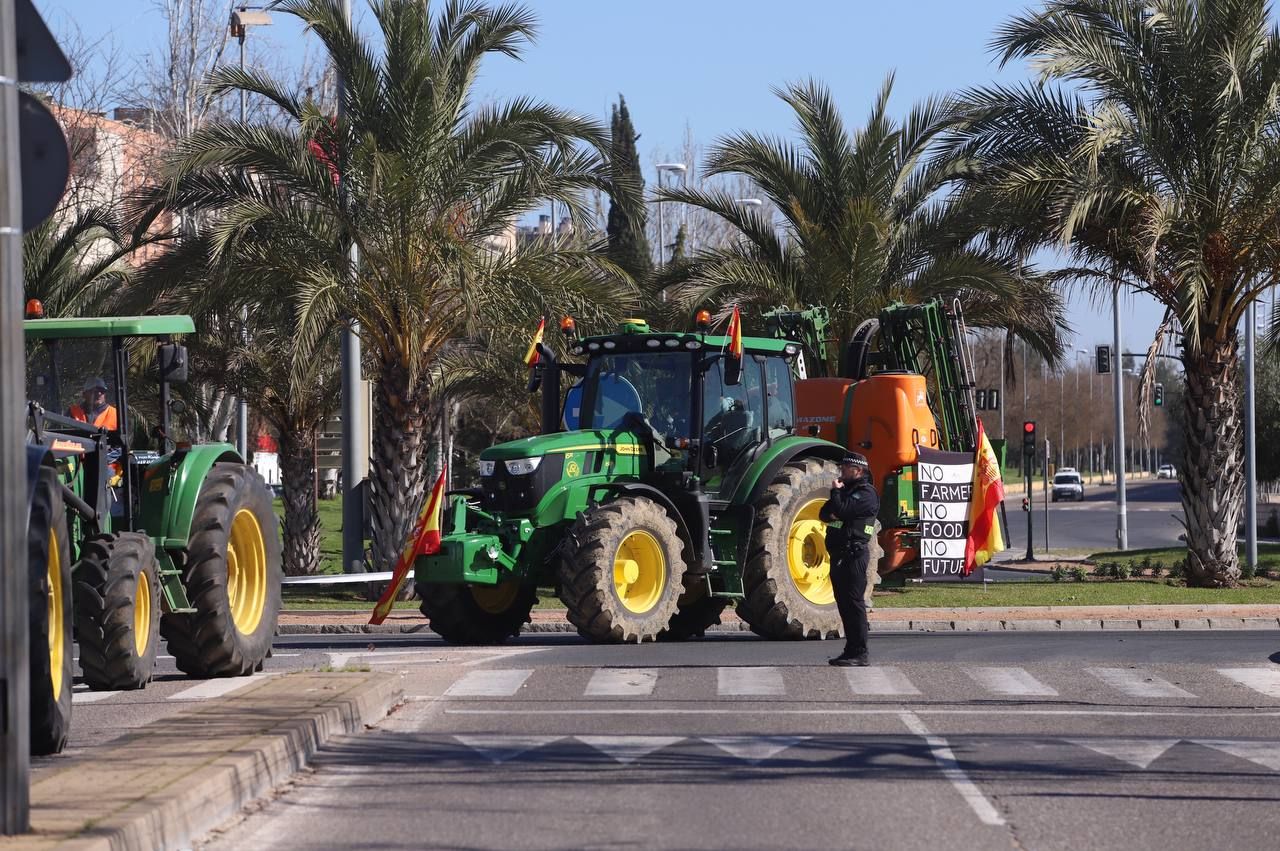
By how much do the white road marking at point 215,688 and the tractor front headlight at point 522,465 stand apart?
4114 mm

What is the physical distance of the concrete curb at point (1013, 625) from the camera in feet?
67.7

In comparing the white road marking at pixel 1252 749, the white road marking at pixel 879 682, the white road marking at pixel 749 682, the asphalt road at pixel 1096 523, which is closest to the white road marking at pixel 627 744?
the white road marking at pixel 749 682

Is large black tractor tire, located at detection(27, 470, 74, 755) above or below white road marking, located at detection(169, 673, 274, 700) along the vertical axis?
above

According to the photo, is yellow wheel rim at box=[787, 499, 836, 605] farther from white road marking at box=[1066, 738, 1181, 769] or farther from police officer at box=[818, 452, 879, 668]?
white road marking at box=[1066, 738, 1181, 769]

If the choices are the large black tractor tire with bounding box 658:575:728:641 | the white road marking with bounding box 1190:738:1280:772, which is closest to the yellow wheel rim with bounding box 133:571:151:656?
the white road marking with bounding box 1190:738:1280:772

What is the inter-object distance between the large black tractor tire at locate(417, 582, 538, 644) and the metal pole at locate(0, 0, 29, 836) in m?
10.4

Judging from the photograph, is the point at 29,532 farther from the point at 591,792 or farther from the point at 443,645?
the point at 443,645

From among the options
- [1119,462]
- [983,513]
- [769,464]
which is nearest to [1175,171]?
[983,513]

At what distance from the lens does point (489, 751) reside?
9945 mm

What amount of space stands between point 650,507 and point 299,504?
49.5ft

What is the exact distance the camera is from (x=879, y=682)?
1348cm

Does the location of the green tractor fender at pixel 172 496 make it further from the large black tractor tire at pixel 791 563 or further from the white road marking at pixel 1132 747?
the white road marking at pixel 1132 747

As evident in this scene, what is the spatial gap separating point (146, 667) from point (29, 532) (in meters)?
3.47

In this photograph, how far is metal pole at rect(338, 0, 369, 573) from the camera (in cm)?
2433
